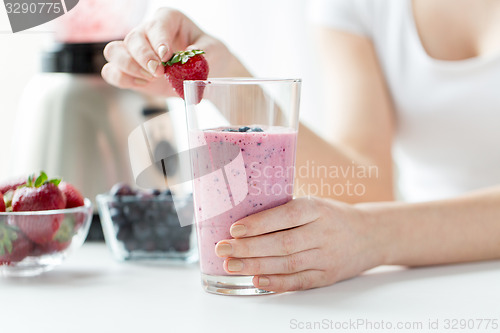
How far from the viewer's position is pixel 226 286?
79 centimetres

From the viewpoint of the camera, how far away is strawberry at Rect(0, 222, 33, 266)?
0.86 m

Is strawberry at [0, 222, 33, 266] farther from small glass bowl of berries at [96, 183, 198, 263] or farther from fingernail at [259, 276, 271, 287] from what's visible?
fingernail at [259, 276, 271, 287]

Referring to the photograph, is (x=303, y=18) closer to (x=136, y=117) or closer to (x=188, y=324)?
(x=136, y=117)

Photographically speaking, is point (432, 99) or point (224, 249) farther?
point (432, 99)

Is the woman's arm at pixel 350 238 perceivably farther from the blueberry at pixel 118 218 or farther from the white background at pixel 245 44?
the white background at pixel 245 44

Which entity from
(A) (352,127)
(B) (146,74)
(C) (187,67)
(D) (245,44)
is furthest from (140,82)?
(D) (245,44)

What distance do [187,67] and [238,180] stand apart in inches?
6.0

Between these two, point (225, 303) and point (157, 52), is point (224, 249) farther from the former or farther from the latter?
point (157, 52)

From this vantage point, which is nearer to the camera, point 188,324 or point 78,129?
point 188,324

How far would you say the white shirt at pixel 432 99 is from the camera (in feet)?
4.46

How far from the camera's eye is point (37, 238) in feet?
2.89

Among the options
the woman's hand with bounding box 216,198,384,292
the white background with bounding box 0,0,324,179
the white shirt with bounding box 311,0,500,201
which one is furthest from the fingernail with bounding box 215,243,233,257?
the white background with bounding box 0,0,324,179

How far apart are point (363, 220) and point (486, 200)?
24 cm

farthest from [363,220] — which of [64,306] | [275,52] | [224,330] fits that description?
[275,52]
